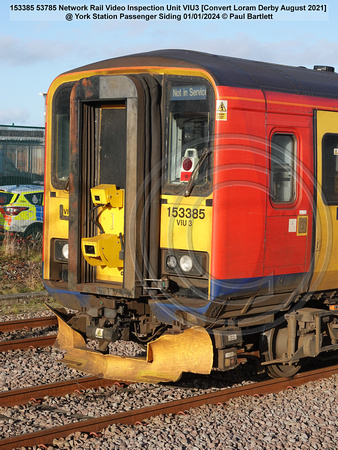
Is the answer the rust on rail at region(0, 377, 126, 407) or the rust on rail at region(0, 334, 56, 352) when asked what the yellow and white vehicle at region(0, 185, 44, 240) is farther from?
the rust on rail at region(0, 377, 126, 407)

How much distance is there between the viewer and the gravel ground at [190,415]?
623 centimetres

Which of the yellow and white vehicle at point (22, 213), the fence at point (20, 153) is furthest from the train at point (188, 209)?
the fence at point (20, 153)

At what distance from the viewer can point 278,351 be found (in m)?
7.95

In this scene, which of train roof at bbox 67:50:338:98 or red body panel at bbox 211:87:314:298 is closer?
red body panel at bbox 211:87:314:298

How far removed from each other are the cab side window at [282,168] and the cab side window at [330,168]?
0.52m

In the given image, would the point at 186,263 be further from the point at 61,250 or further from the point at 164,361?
the point at 61,250

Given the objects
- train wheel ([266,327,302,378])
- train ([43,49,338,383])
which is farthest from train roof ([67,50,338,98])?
train wheel ([266,327,302,378])

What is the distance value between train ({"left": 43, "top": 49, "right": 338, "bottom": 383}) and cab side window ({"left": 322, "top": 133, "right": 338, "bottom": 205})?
0.07 ft

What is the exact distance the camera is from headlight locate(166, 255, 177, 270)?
6973mm

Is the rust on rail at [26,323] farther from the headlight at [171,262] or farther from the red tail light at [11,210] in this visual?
the red tail light at [11,210]

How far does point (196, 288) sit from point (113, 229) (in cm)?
105

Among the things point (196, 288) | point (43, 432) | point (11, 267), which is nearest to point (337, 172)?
point (196, 288)

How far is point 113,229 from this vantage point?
23.9 feet

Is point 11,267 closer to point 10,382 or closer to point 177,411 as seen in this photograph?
point 10,382
